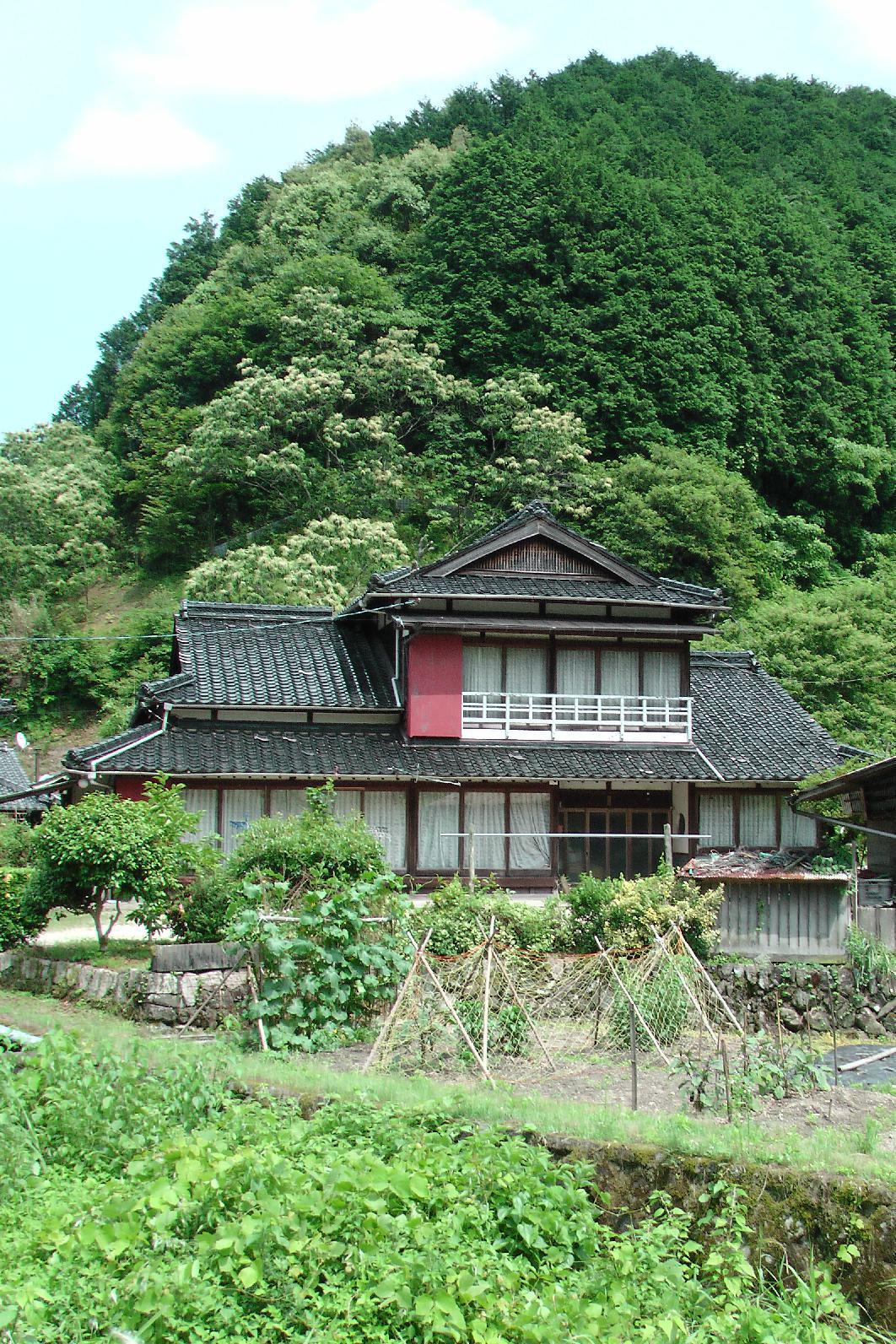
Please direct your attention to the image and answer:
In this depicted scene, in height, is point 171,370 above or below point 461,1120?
above

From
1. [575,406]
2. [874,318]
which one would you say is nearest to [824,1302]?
[575,406]

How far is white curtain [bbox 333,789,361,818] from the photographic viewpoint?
24.9m

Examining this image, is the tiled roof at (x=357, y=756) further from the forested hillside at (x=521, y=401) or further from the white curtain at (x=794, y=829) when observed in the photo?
the forested hillside at (x=521, y=401)

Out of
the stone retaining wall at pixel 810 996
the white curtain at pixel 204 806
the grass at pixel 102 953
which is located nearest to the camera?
the grass at pixel 102 953

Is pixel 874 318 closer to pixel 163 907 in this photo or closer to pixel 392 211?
pixel 392 211

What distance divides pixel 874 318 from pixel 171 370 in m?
34.2

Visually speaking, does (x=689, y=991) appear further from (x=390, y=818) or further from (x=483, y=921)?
(x=390, y=818)

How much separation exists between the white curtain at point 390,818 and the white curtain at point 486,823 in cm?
134

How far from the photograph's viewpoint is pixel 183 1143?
8.05 metres

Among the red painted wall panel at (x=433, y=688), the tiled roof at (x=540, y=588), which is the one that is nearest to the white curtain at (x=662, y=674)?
the tiled roof at (x=540, y=588)

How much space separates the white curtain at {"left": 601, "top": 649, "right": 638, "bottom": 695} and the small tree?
12.4 metres

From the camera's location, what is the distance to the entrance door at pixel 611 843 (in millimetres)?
26484

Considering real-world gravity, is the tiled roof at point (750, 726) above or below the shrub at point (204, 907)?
above

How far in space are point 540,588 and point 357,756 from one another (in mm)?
5598
